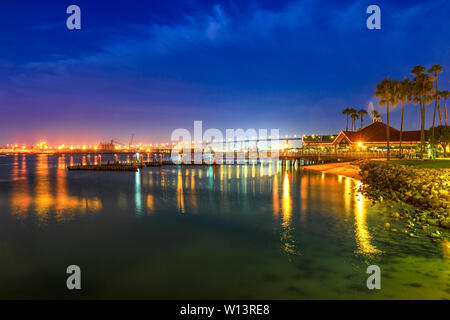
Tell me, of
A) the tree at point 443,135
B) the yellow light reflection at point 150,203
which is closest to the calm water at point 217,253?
the yellow light reflection at point 150,203

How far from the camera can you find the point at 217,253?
40.4ft

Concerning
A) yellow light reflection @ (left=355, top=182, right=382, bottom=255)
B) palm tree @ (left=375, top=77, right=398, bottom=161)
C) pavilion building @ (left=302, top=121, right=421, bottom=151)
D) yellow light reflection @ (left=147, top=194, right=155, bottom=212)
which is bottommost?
yellow light reflection @ (left=147, top=194, right=155, bottom=212)

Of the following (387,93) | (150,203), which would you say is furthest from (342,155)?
(150,203)

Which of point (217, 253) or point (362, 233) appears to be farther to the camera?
point (362, 233)

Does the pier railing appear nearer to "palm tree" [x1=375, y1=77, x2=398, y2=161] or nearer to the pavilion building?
"palm tree" [x1=375, y1=77, x2=398, y2=161]

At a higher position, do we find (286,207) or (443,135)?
(443,135)

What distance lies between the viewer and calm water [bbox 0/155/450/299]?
892cm

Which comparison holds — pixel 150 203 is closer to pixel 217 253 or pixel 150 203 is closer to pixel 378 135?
pixel 217 253

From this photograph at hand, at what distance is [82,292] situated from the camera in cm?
896

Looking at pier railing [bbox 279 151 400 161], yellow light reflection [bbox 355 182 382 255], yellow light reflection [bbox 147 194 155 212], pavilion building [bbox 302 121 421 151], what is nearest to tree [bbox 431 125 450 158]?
pavilion building [bbox 302 121 421 151]

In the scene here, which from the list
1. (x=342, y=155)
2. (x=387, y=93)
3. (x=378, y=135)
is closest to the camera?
(x=387, y=93)

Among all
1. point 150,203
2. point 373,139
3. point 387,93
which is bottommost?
point 150,203
